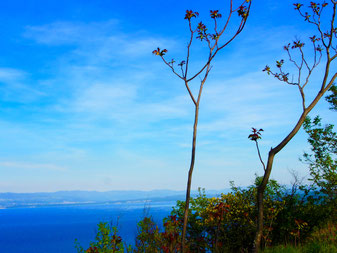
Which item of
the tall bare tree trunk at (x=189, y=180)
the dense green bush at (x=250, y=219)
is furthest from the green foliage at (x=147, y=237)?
the tall bare tree trunk at (x=189, y=180)

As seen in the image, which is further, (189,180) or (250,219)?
(250,219)

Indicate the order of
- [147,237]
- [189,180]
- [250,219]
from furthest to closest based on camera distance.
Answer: [250,219]
[147,237]
[189,180]

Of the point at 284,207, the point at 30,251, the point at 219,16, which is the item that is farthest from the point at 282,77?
the point at 30,251

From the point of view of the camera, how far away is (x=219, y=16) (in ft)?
21.1

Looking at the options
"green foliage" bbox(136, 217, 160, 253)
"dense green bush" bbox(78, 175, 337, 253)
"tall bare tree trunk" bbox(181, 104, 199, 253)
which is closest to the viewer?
"tall bare tree trunk" bbox(181, 104, 199, 253)

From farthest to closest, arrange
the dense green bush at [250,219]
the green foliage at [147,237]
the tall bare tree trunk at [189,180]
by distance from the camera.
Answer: the dense green bush at [250,219]
the green foliage at [147,237]
the tall bare tree trunk at [189,180]

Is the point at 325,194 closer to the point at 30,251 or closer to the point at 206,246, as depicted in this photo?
the point at 206,246

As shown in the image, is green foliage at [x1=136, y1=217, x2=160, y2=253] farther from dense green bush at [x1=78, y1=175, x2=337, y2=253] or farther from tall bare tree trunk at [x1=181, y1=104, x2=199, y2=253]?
tall bare tree trunk at [x1=181, y1=104, x2=199, y2=253]

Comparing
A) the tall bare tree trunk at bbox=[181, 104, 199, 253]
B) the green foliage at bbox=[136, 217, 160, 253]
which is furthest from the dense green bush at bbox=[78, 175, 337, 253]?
the tall bare tree trunk at bbox=[181, 104, 199, 253]

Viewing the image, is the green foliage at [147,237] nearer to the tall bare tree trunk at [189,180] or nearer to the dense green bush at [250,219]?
the dense green bush at [250,219]

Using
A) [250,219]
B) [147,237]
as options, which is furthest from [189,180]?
[250,219]

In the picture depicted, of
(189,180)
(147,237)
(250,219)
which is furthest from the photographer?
(250,219)

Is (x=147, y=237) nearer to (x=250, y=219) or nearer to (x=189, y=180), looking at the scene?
(x=189, y=180)

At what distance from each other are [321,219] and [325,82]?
3.88 m
